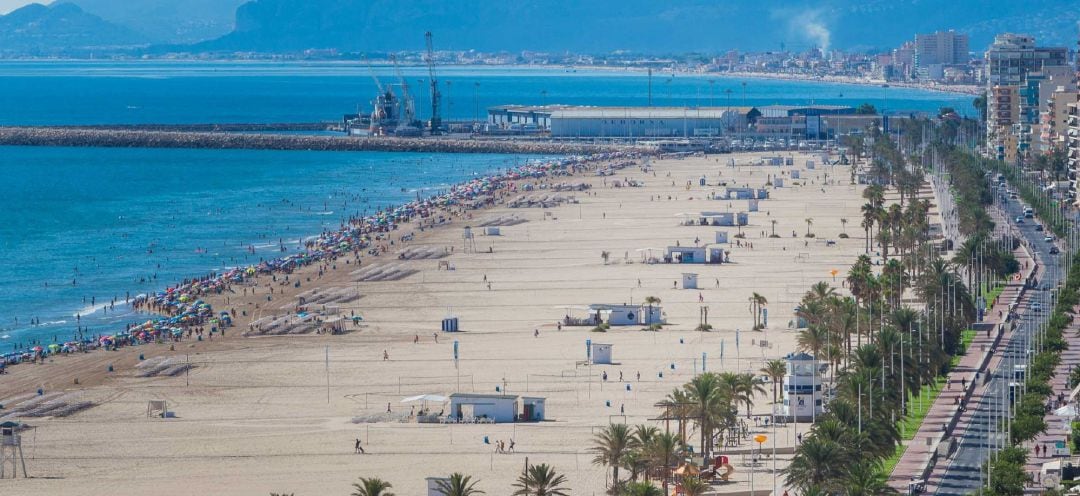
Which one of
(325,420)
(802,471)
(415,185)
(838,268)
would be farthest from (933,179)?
(802,471)

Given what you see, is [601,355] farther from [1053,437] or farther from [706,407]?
[1053,437]

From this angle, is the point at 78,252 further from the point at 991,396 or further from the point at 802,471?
the point at 802,471

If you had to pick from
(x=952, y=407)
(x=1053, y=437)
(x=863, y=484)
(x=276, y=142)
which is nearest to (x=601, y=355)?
(x=952, y=407)

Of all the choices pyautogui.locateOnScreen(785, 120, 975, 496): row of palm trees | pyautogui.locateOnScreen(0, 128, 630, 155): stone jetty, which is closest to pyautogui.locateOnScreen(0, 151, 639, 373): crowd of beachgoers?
pyautogui.locateOnScreen(785, 120, 975, 496): row of palm trees

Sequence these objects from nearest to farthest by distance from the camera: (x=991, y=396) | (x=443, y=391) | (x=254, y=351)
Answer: (x=991, y=396)
(x=443, y=391)
(x=254, y=351)

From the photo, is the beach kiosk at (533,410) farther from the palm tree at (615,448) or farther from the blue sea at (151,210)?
the blue sea at (151,210)

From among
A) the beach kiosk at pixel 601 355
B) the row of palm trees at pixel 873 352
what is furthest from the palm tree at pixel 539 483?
the beach kiosk at pixel 601 355
